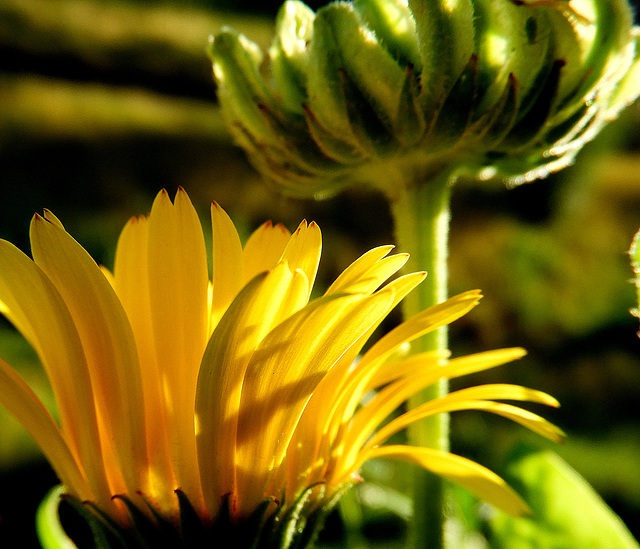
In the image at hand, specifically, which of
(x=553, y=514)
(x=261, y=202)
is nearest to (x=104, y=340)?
(x=553, y=514)

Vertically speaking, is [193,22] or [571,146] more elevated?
[193,22]

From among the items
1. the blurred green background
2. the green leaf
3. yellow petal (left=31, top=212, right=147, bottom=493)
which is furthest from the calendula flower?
the blurred green background

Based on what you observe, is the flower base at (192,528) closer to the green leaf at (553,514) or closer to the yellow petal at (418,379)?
the yellow petal at (418,379)

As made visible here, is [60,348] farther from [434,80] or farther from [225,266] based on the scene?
[434,80]

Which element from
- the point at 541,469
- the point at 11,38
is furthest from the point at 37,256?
the point at 11,38

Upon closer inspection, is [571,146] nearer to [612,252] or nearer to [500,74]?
[500,74]

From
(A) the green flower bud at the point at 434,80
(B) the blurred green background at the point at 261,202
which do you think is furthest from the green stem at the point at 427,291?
(B) the blurred green background at the point at 261,202

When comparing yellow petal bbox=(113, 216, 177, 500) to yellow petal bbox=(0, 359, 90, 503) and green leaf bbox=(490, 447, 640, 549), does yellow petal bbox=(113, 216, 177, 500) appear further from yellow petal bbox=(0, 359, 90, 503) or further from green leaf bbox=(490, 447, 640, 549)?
green leaf bbox=(490, 447, 640, 549)

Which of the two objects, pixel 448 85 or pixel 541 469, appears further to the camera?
pixel 541 469

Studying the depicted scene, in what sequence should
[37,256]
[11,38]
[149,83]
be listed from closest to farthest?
[37,256], [11,38], [149,83]
